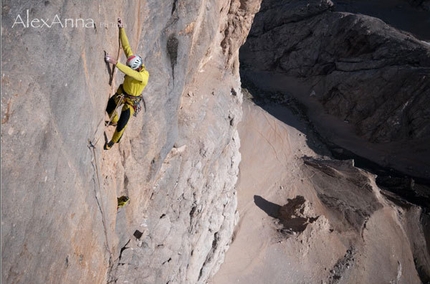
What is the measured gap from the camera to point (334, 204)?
615 inches

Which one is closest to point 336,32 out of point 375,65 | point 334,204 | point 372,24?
point 372,24

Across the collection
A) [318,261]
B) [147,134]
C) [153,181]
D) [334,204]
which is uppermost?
[147,134]

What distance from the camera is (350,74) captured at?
889 inches

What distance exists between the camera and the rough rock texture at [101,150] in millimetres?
3668

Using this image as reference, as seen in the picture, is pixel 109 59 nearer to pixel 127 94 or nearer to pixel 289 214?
pixel 127 94

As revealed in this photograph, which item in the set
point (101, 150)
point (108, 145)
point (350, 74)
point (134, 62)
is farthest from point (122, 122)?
point (350, 74)

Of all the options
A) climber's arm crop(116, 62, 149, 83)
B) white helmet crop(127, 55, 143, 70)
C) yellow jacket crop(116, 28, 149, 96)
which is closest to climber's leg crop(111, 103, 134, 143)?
yellow jacket crop(116, 28, 149, 96)

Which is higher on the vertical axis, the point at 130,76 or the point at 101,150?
the point at 130,76

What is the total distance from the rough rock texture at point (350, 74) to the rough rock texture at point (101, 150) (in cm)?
1407

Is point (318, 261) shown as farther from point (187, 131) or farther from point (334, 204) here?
point (187, 131)

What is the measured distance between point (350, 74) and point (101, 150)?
21140mm

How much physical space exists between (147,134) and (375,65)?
1965 centimetres

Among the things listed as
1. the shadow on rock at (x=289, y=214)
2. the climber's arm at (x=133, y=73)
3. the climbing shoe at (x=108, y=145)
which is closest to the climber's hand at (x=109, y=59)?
the climber's arm at (x=133, y=73)

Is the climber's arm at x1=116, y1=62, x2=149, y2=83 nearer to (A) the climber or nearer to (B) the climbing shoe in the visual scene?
(A) the climber
